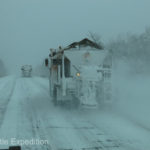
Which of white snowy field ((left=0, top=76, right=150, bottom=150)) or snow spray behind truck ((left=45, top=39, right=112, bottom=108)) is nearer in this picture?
white snowy field ((left=0, top=76, right=150, bottom=150))

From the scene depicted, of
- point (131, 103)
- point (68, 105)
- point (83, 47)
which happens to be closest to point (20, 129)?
point (68, 105)

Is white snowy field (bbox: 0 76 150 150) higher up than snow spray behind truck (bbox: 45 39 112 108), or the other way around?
snow spray behind truck (bbox: 45 39 112 108)

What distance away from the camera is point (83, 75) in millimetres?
11727

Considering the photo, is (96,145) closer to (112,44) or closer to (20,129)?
(20,129)

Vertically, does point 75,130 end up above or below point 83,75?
below

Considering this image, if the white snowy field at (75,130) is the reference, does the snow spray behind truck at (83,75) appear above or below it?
above

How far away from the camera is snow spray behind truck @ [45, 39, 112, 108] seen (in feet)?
Answer: 37.8

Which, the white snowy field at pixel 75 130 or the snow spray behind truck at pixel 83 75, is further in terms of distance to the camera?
the snow spray behind truck at pixel 83 75

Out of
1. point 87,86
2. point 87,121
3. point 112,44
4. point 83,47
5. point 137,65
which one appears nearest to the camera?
point 87,121

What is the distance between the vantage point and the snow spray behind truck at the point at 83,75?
453 inches

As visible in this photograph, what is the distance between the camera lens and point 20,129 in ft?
27.7

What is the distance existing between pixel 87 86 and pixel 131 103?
13.2 ft

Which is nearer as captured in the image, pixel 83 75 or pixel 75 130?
pixel 75 130

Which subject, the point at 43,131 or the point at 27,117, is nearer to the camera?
the point at 43,131
